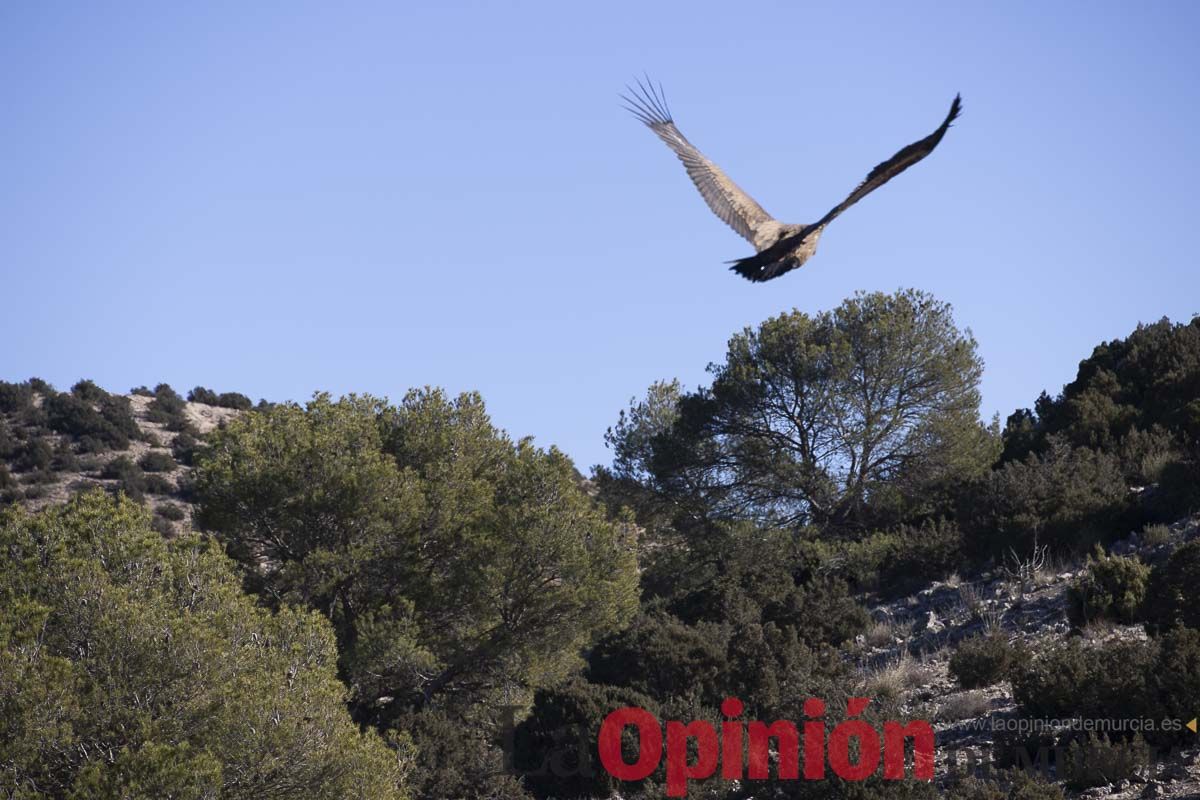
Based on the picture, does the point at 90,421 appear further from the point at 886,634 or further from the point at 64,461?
the point at 886,634

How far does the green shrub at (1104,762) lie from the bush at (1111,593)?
4127 millimetres

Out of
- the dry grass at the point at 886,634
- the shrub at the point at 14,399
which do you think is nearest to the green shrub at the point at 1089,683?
the dry grass at the point at 886,634

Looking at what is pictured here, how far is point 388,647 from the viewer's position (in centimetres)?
1761

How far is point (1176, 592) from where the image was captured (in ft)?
46.9

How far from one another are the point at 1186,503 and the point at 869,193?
1001cm

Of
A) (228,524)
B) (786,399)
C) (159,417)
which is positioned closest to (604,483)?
(786,399)

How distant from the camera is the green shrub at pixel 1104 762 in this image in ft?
36.1

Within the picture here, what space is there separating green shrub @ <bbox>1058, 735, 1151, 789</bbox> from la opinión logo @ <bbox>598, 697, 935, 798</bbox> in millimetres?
1225

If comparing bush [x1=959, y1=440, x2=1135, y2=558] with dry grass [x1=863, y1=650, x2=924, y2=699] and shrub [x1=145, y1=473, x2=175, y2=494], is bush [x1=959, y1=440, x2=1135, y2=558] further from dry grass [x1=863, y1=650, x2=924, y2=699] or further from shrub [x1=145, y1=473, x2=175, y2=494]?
shrub [x1=145, y1=473, x2=175, y2=494]

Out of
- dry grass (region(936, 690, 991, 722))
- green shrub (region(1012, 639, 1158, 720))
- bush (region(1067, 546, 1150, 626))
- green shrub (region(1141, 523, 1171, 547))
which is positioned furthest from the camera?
green shrub (region(1141, 523, 1171, 547))

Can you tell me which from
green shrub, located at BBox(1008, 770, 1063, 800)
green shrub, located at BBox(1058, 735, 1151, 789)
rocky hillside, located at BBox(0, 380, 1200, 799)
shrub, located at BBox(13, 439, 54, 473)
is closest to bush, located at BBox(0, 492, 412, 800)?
rocky hillside, located at BBox(0, 380, 1200, 799)

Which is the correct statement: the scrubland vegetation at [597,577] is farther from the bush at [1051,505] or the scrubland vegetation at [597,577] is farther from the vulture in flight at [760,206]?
the vulture in flight at [760,206]

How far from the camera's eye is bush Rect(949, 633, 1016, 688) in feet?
47.6

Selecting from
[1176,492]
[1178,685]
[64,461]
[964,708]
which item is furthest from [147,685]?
[64,461]
